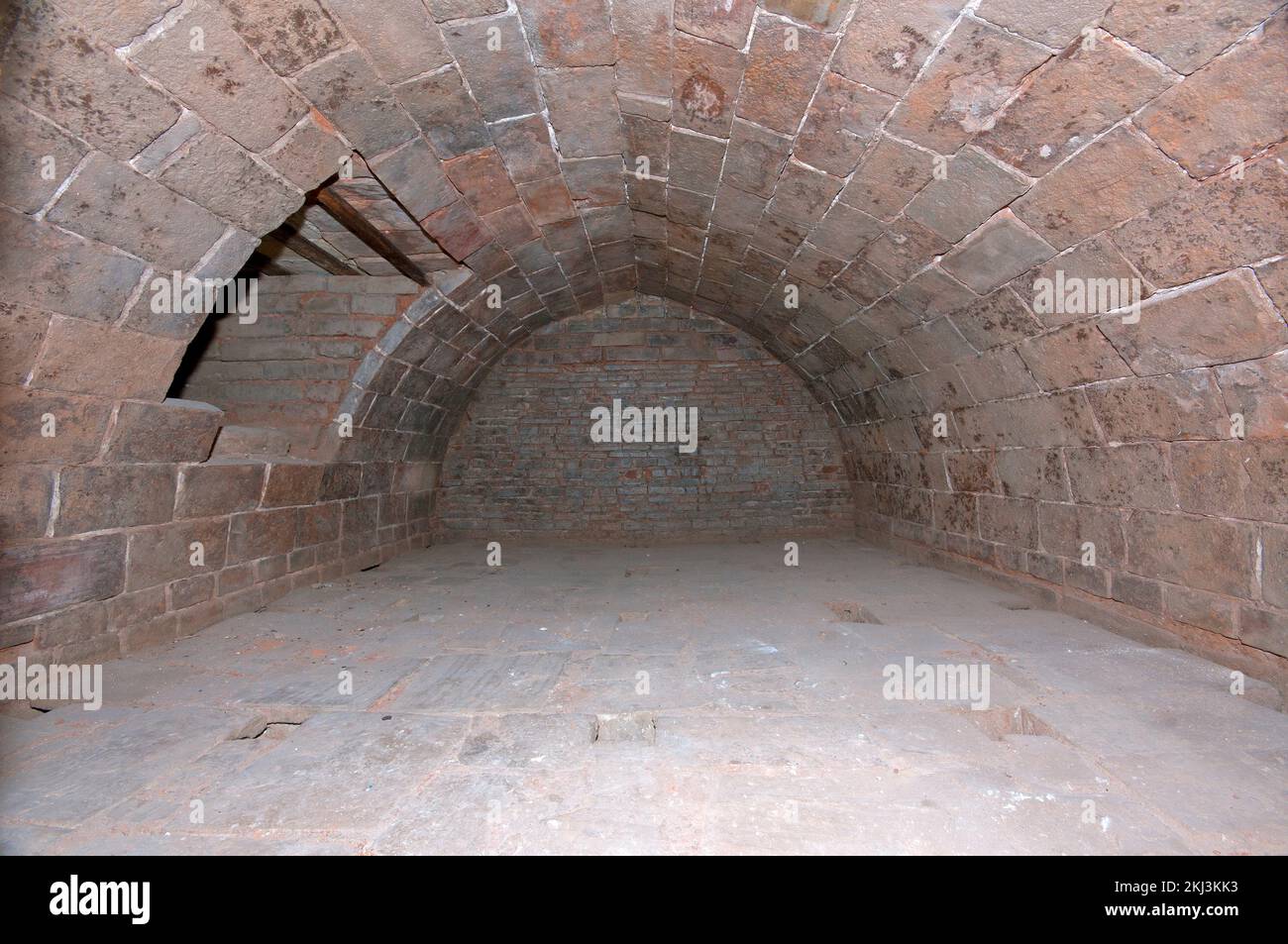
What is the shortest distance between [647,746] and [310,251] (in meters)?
4.33

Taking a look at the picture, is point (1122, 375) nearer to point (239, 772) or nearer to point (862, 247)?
point (862, 247)

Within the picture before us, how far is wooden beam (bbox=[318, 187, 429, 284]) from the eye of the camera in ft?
12.4

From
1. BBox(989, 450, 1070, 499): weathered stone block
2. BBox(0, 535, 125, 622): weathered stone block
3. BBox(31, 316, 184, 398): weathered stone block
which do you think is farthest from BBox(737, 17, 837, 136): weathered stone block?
BBox(0, 535, 125, 622): weathered stone block

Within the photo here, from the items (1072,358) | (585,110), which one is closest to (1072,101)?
(1072,358)

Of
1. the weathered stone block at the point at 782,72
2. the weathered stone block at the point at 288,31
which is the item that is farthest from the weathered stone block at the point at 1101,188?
the weathered stone block at the point at 288,31

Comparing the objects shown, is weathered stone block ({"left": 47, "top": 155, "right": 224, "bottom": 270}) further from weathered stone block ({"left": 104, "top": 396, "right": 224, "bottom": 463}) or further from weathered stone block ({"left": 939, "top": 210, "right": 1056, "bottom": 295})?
weathered stone block ({"left": 939, "top": 210, "right": 1056, "bottom": 295})

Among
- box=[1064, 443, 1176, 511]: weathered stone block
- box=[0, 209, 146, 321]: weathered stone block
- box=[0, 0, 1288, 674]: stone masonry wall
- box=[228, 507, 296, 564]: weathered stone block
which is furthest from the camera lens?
box=[228, 507, 296, 564]: weathered stone block

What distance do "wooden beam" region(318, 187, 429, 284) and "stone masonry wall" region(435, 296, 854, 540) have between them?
3.15m

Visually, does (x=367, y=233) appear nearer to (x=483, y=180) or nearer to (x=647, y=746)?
(x=483, y=180)

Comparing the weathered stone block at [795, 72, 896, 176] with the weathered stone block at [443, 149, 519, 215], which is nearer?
the weathered stone block at [795, 72, 896, 176]

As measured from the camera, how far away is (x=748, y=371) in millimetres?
8211

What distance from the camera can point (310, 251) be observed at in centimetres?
468

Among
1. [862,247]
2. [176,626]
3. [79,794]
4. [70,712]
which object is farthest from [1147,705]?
[176,626]

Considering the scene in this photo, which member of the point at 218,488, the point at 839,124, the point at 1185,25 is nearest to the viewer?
the point at 1185,25
